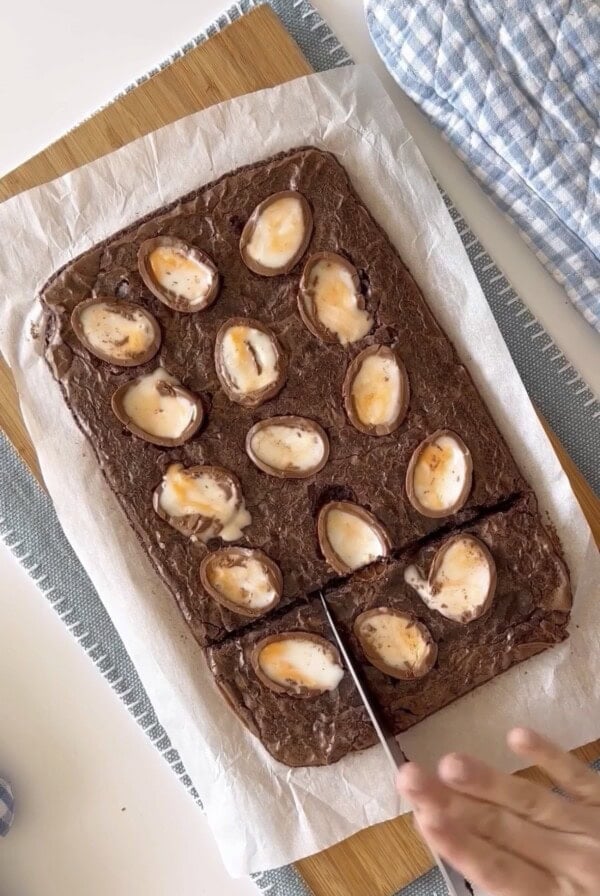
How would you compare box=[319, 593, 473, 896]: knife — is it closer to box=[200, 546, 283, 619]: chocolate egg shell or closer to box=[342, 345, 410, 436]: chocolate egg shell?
box=[200, 546, 283, 619]: chocolate egg shell

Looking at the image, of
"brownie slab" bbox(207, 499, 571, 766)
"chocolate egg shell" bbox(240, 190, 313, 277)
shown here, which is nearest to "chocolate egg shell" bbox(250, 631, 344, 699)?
"brownie slab" bbox(207, 499, 571, 766)

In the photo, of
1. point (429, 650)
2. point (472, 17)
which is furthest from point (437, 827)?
point (472, 17)

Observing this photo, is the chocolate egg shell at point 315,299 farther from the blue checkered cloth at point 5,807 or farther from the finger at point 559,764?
the blue checkered cloth at point 5,807

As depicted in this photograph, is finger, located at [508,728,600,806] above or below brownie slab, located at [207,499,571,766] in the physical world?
below

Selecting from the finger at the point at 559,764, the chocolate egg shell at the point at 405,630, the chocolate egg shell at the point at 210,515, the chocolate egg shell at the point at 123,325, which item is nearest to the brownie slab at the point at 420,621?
the chocolate egg shell at the point at 405,630

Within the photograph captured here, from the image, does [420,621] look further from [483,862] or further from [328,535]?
[483,862]
